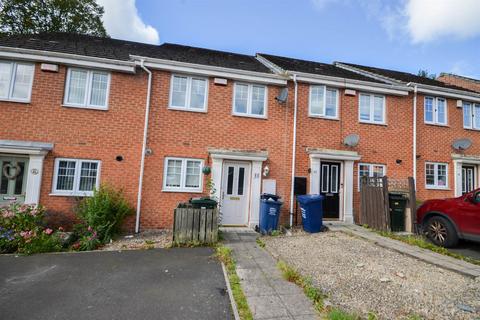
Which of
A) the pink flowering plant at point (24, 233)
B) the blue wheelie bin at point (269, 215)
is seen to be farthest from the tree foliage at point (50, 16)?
the blue wheelie bin at point (269, 215)

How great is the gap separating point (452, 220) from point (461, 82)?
467 inches

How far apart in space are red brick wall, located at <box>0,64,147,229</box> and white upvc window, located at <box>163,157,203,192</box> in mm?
988

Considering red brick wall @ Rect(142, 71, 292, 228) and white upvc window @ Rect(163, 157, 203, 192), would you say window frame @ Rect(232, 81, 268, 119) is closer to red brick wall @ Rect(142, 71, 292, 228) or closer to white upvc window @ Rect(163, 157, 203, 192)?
red brick wall @ Rect(142, 71, 292, 228)

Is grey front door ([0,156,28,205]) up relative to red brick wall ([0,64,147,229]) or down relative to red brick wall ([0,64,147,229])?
down

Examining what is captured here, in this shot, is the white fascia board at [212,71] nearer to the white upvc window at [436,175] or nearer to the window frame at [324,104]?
the window frame at [324,104]

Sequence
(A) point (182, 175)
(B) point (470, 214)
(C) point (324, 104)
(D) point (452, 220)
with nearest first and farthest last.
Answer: (B) point (470, 214) → (D) point (452, 220) → (A) point (182, 175) → (C) point (324, 104)

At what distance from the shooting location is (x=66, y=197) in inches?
297

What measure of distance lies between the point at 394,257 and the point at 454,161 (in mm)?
7695

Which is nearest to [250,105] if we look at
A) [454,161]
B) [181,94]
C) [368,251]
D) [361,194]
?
[181,94]

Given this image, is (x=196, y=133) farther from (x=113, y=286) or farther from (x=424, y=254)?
(x=424, y=254)

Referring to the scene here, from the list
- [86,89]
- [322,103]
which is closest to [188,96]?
[86,89]

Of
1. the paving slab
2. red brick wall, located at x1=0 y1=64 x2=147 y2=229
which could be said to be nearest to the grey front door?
red brick wall, located at x1=0 y1=64 x2=147 y2=229

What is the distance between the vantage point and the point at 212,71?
A: 860 cm

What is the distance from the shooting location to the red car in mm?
6078
